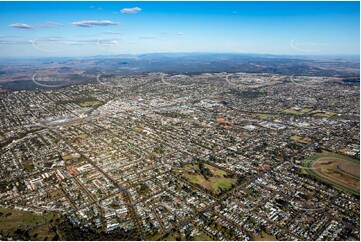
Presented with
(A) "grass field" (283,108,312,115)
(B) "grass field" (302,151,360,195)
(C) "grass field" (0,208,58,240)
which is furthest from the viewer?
(A) "grass field" (283,108,312,115)

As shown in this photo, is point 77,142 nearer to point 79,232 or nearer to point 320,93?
point 79,232

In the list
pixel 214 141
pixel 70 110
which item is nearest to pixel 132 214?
pixel 214 141

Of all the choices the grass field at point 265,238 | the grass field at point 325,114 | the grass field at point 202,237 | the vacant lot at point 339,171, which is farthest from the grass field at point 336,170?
Answer: the grass field at point 325,114

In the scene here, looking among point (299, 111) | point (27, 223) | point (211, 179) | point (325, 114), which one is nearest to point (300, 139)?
point (211, 179)

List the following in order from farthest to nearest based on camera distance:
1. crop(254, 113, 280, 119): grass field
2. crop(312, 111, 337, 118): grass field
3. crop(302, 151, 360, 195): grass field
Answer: crop(312, 111, 337, 118): grass field → crop(254, 113, 280, 119): grass field → crop(302, 151, 360, 195): grass field

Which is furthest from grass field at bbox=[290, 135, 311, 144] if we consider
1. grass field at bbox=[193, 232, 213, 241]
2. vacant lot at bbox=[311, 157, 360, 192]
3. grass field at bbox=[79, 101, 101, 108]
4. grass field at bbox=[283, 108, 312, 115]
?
grass field at bbox=[79, 101, 101, 108]

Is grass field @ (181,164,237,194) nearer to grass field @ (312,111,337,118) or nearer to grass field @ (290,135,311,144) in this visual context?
grass field @ (290,135,311,144)

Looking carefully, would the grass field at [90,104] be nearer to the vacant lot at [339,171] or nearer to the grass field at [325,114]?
the grass field at [325,114]

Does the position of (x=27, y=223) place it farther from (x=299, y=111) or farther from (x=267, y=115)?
(x=299, y=111)

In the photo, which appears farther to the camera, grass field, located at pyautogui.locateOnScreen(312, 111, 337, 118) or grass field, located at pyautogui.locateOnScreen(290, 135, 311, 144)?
grass field, located at pyautogui.locateOnScreen(312, 111, 337, 118)
